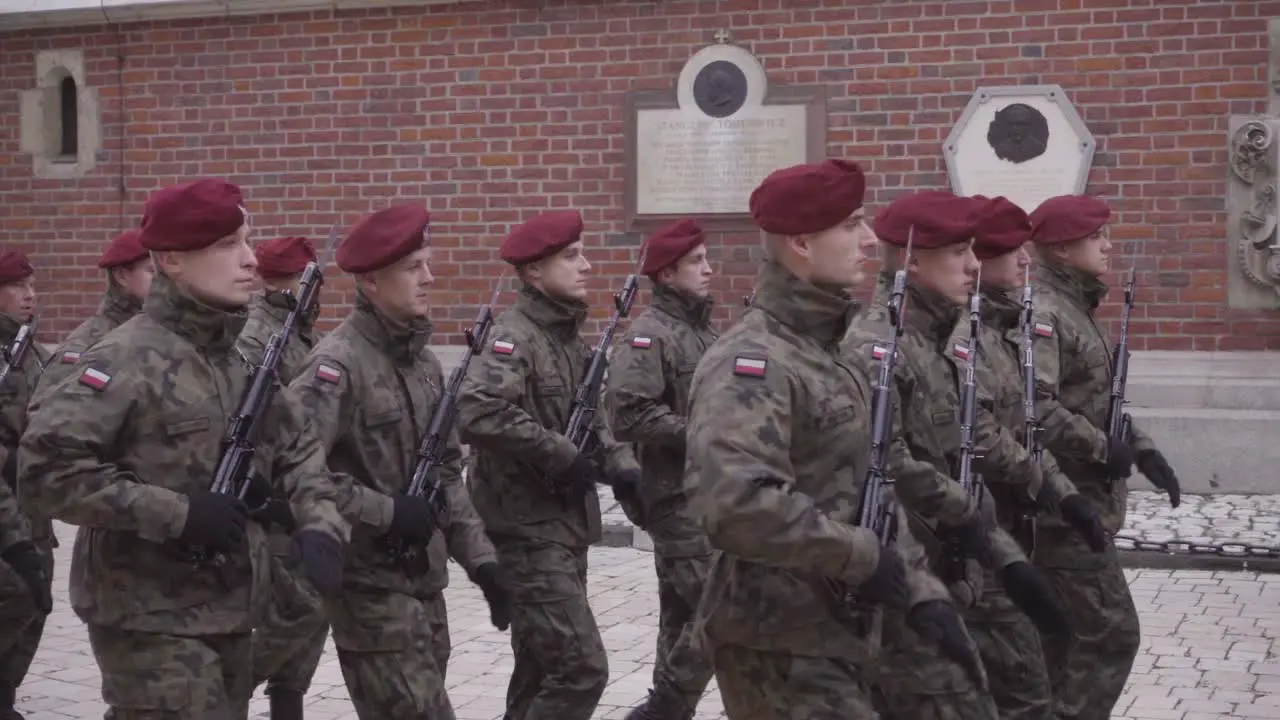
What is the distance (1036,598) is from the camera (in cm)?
496

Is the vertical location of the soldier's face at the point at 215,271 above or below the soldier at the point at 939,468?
above

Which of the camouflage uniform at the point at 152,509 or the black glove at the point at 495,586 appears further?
the black glove at the point at 495,586

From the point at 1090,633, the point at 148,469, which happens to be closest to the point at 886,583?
the point at 148,469

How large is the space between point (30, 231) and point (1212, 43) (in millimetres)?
9237

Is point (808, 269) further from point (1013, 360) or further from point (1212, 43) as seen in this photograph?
point (1212, 43)

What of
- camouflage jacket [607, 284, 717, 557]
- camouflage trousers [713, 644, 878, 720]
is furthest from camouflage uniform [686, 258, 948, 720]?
camouflage jacket [607, 284, 717, 557]

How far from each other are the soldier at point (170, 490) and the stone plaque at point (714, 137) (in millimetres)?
8017

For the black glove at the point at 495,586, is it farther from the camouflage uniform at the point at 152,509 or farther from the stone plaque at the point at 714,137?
the stone plaque at the point at 714,137

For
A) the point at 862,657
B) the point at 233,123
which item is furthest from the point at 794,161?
the point at 862,657

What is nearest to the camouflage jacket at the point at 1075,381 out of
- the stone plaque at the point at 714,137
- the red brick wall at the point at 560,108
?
the red brick wall at the point at 560,108

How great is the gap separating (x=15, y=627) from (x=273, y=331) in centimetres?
197

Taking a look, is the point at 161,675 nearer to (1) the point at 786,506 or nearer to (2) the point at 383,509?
(2) the point at 383,509

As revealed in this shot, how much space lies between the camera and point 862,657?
408 centimetres

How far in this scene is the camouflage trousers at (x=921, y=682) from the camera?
468 centimetres
